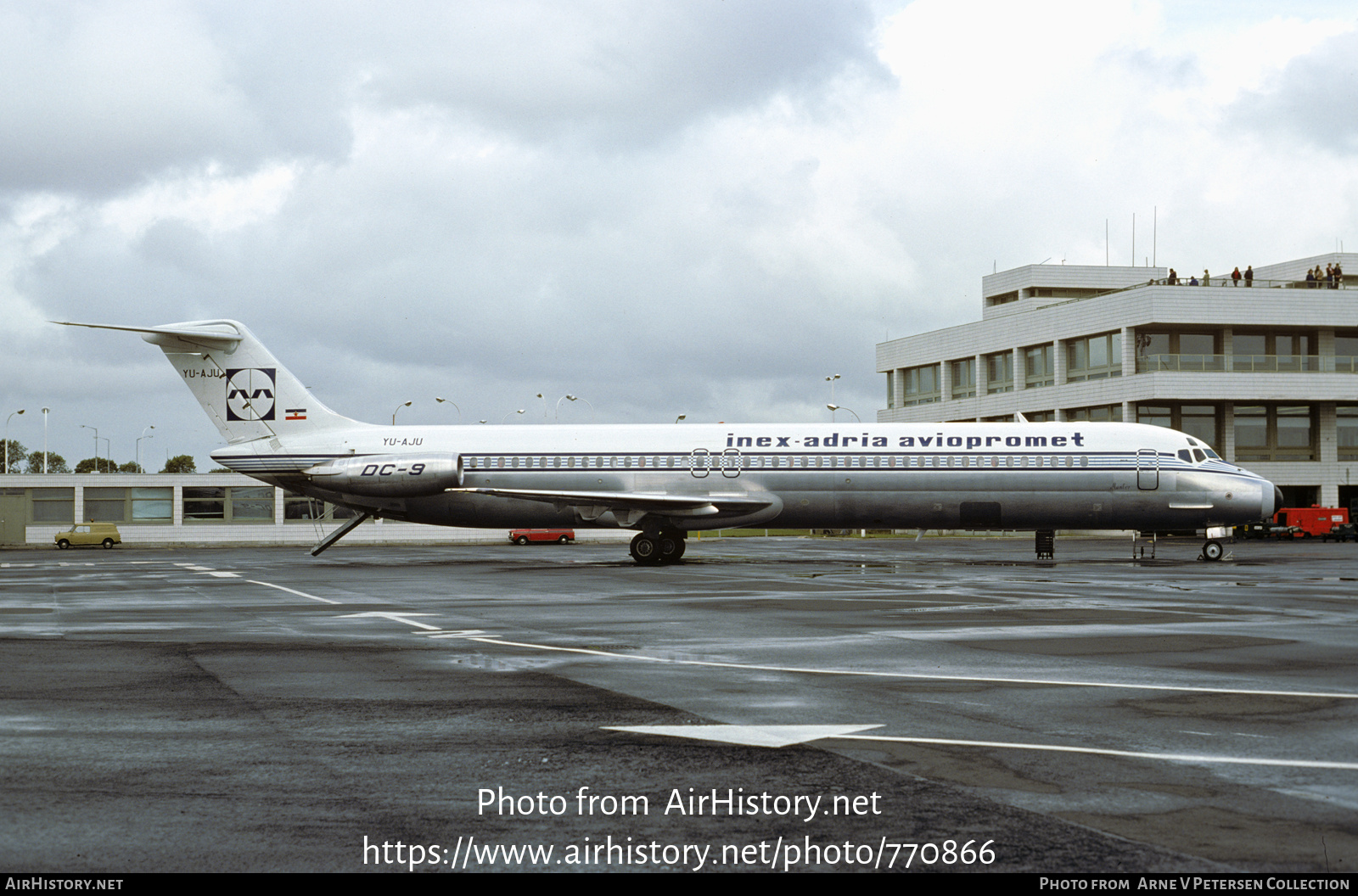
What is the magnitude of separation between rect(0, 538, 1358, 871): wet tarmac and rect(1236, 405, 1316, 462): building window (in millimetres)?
58781

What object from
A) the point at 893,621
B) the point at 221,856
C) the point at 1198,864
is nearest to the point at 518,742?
the point at 221,856

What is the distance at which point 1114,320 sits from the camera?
71625 mm

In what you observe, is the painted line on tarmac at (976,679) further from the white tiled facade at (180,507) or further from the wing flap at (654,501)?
the white tiled facade at (180,507)

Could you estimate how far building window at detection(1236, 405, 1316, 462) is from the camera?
7181 centimetres

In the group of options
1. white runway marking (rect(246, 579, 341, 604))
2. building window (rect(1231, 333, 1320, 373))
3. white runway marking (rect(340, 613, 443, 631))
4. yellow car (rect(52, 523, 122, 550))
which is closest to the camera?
white runway marking (rect(340, 613, 443, 631))

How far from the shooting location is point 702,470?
33.8 meters

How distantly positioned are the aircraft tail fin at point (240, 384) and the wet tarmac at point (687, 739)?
704 inches

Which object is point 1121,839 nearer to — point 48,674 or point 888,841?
point 888,841

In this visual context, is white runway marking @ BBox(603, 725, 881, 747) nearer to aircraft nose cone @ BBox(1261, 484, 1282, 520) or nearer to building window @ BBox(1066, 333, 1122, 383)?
aircraft nose cone @ BBox(1261, 484, 1282, 520)

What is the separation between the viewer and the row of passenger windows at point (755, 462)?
107 feet

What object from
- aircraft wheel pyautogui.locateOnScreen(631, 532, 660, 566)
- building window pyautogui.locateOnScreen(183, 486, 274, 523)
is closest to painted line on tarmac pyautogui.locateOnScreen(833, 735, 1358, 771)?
aircraft wheel pyautogui.locateOnScreen(631, 532, 660, 566)

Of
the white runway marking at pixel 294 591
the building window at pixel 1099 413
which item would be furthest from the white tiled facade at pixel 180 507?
the white runway marking at pixel 294 591

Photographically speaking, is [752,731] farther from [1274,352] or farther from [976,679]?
[1274,352]

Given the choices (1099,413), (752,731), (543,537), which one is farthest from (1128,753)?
(1099,413)
